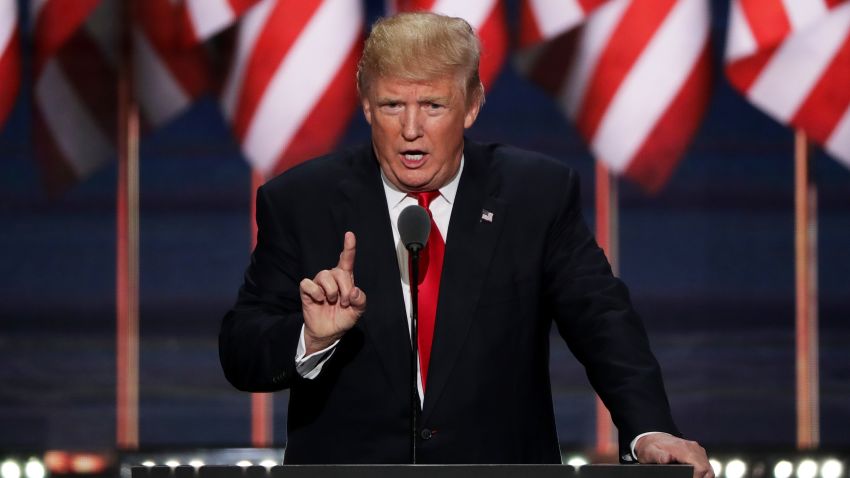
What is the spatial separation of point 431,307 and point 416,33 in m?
0.39

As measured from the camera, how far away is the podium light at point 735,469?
3.94 meters

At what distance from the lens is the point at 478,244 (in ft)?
6.40

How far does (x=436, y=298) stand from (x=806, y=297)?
9.81ft

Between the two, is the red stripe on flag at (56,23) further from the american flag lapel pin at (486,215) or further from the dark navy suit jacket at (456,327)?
the american flag lapel pin at (486,215)

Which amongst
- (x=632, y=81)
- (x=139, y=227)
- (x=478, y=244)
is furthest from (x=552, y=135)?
(x=478, y=244)

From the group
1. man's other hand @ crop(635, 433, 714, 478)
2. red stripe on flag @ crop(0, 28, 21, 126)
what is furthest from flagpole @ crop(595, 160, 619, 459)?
man's other hand @ crop(635, 433, 714, 478)

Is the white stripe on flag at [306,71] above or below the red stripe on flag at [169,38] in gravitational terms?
below

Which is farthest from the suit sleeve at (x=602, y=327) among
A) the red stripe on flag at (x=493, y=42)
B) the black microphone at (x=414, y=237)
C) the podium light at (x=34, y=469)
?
the podium light at (x=34, y=469)

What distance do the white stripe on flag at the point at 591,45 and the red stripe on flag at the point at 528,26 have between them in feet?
0.51

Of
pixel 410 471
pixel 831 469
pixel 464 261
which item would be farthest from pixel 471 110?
pixel 831 469

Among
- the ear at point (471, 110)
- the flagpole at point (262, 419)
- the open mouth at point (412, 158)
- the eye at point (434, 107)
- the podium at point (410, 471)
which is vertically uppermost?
the ear at point (471, 110)

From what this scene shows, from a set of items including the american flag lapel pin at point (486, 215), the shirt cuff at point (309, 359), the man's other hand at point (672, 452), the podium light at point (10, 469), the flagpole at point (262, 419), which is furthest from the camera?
the flagpole at point (262, 419)

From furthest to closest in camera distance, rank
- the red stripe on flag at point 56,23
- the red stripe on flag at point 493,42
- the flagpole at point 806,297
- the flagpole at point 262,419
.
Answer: the flagpole at point 262,419, the flagpole at point 806,297, the red stripe on flag at point 56,23, the red stripe on flag at point 493,42

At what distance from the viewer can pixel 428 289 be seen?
6.33 ft
